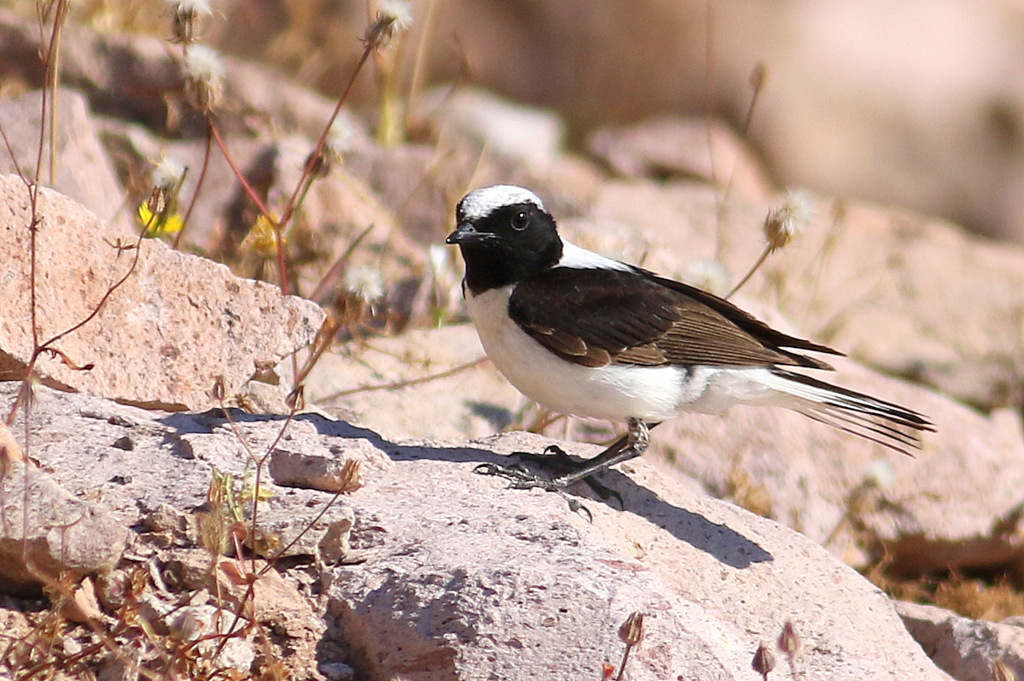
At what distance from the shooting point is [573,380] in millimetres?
4945

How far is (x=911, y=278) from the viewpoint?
10.0m

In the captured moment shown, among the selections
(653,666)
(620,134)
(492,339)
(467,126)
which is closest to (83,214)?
(492,339)

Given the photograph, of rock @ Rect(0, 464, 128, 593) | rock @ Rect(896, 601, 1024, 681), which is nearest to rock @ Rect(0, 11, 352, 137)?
rock @ Rect(0, 464, 128, 593)

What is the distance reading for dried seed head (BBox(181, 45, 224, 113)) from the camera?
5.07 m

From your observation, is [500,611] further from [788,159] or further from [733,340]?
[788,159]

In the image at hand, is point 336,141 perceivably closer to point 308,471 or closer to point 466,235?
point 466,235

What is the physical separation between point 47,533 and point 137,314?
4.84 ft

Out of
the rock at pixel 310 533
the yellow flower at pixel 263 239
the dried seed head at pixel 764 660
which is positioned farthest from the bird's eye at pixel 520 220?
the dried seed head at pixel 764 660

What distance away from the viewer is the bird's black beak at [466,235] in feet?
16.6

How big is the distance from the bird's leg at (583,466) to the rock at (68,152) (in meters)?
2.57

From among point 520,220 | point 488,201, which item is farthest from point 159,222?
point 520,220

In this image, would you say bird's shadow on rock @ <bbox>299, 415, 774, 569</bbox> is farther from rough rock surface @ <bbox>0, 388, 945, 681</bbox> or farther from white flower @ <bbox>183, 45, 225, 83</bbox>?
white flower @ <bbox>183, 45, 225, 83</bbox>

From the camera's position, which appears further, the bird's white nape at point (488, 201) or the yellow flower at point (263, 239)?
the yellow flower at point (263, 239)

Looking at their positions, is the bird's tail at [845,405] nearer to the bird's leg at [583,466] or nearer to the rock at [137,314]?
the bird's leg at [583,466]
